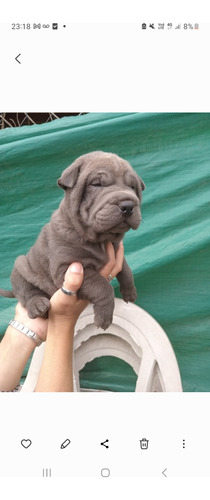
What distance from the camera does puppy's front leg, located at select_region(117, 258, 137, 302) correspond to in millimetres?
1399

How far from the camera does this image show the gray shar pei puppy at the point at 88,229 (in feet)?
3.54

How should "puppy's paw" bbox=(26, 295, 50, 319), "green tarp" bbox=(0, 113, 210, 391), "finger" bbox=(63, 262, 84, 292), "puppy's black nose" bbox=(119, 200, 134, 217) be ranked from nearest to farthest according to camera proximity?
"puppy's black nose" bbox=(119, 200, 134, 217)
"finger" bbox=(63, 262, 84, 292)
"puppy's paw" bbox=(26, 295, 50, 319)
"green tarp" bbox=(0, 113, 210, 391)

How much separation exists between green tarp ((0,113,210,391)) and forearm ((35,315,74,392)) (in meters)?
0.33

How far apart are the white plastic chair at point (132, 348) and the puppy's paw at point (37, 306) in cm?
29

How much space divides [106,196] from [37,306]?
40 centimetres

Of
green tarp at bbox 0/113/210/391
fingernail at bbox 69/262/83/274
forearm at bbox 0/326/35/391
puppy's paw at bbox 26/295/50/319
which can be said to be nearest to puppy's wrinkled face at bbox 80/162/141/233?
fingernail at bbox 69/262/83/274
